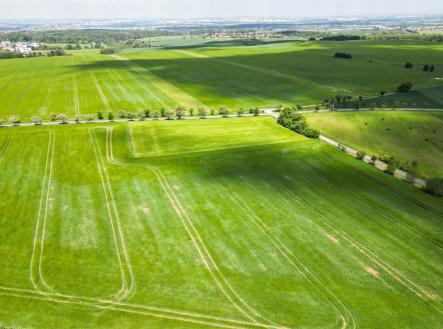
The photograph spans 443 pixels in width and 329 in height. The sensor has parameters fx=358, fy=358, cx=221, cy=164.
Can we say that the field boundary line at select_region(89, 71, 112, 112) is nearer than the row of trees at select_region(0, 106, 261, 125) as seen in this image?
No

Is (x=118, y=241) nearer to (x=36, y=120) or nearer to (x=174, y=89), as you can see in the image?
(x=36, y=120)

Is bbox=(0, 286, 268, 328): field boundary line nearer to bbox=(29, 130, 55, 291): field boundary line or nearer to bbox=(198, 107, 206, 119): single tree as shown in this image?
bbox=(29, 130, 55, 291): field boundary line

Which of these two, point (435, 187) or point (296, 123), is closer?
point (435, 187)

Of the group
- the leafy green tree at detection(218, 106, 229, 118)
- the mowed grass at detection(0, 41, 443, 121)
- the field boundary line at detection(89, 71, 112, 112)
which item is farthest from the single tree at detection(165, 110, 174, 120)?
the field boundary line at detection(89, 71, 112, 112)

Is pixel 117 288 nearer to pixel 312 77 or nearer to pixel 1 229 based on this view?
pixel 1 229

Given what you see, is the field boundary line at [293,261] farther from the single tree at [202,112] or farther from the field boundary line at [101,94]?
the field boundary line at [101,94]

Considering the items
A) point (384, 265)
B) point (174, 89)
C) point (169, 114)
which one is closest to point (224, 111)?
point (169, 114)
